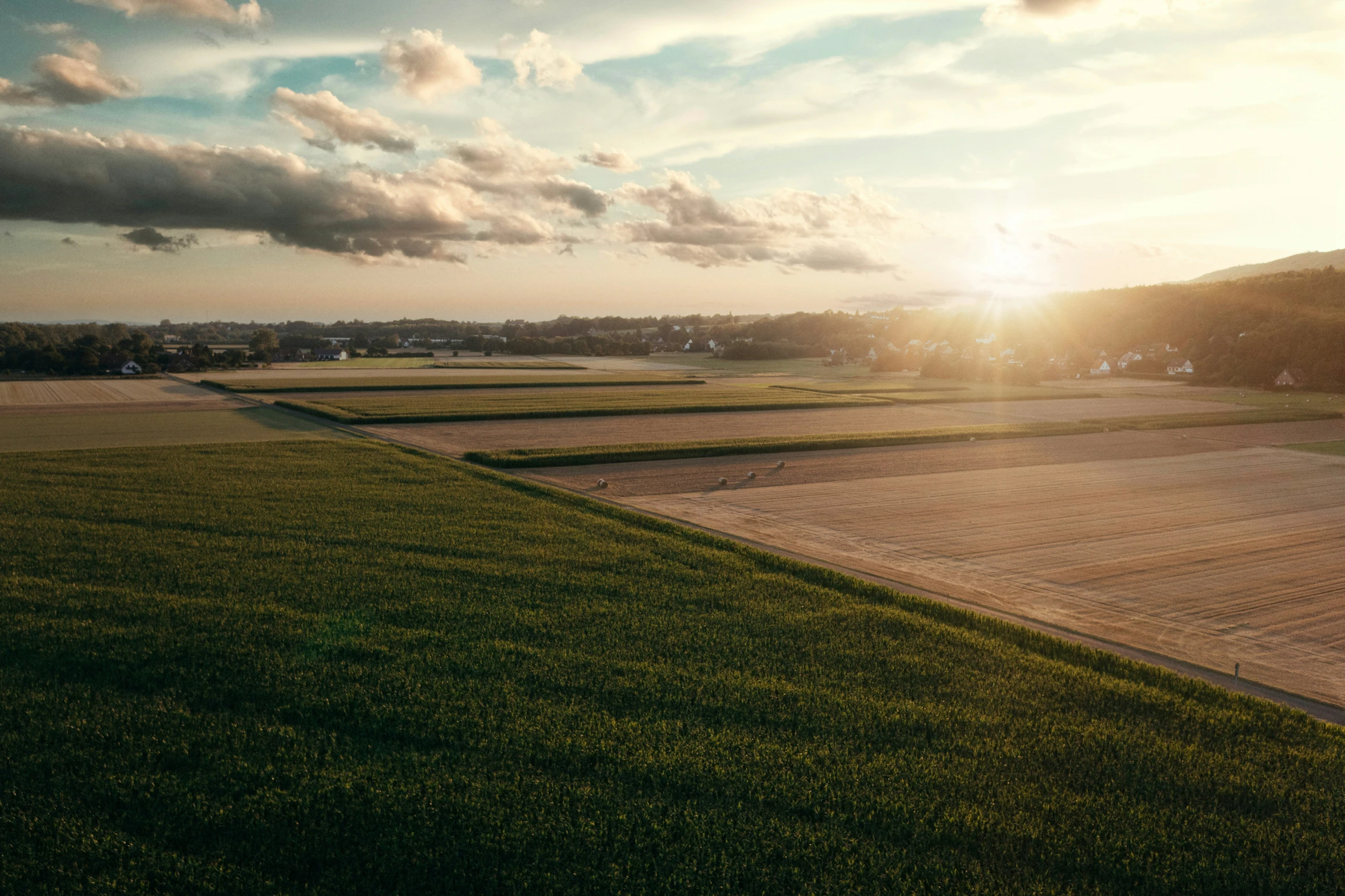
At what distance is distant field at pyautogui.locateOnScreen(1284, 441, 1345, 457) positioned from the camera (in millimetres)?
35756

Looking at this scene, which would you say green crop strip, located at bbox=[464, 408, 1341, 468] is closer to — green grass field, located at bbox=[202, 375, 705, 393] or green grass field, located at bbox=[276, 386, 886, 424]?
green grass field, located at bbox=[276, 386, 886, 424]

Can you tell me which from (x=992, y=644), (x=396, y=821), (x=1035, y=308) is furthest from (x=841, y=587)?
(x=1035, y=308)

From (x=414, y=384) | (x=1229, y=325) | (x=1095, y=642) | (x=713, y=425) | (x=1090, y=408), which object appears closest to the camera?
(x=1095, y=642)

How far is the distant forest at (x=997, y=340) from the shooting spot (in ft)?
299

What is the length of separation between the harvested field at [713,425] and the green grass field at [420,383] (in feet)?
90.3

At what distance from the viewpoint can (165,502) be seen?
2119 cm

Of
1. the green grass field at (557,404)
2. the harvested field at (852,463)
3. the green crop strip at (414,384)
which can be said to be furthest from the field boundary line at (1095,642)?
the green crop strip at (414,384)

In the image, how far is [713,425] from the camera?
43.9 metres

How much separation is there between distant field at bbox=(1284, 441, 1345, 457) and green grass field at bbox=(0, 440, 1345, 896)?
33.7 meters

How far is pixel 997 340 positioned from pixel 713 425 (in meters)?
109

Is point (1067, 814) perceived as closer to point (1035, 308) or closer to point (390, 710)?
point (390, 710)

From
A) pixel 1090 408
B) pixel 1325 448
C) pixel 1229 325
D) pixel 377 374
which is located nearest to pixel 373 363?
pixel 377 374

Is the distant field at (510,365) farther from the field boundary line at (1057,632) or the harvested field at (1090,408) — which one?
the field boundary line at (1057,632)

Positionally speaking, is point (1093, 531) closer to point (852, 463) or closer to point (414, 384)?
point (852, 463)
